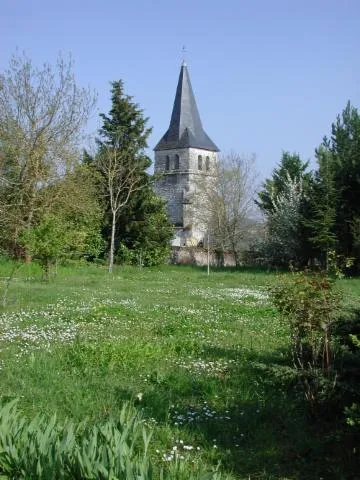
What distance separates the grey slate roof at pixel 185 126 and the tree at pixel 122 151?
4230cm

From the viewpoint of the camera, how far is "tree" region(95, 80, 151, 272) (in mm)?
34906

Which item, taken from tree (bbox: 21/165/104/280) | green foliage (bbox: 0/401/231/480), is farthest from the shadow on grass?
tree (bbox: 21/165/104/280)

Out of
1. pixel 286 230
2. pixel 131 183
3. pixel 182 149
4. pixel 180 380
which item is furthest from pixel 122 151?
pixel 182 149

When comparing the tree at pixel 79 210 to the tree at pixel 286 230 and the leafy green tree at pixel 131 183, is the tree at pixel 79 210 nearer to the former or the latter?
the leafy green tree at pixel 131 183

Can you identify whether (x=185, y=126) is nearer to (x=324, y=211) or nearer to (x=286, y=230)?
(x=286, y=230)

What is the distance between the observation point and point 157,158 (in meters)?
90.6

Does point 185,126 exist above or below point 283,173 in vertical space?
above

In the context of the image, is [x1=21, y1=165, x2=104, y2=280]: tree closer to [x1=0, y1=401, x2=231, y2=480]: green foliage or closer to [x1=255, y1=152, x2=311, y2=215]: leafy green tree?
[x1=255, y1=152, x2=311, y2=215]: leafy green tree

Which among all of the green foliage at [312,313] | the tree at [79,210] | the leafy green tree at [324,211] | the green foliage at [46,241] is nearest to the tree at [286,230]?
the leafy green tree at [324,211]

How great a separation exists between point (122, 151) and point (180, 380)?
99.3 ft

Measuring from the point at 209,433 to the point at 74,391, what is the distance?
1.78 metres

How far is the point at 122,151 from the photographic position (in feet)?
119

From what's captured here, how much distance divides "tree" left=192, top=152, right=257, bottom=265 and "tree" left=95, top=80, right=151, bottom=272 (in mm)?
14726

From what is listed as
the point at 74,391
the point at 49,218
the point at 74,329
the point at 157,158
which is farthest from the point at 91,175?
the point at 157,158
